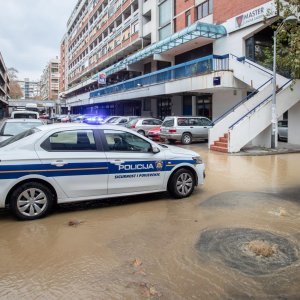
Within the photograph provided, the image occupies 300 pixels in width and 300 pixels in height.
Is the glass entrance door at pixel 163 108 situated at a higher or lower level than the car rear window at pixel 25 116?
higher

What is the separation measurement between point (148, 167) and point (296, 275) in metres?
3.74

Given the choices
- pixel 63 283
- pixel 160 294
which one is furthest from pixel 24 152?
pixel 160 294

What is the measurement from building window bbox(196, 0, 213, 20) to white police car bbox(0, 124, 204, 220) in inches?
916

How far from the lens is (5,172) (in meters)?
6.08

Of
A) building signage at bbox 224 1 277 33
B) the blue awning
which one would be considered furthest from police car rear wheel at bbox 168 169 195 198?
the blue awning

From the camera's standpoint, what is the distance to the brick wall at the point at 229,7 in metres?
23.4

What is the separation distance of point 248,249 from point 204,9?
89.7 feet

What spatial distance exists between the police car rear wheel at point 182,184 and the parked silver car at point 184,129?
1328 cm

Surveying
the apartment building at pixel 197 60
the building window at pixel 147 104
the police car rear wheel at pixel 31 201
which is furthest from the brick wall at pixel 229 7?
the police car rear wheel at pixel 31 201

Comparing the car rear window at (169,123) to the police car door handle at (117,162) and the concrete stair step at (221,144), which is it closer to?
the concrete stair step at (221,144)

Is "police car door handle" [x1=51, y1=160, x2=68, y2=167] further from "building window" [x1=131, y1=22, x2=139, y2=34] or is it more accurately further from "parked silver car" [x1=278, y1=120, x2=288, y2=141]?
Answer: "building window" [x1=131, y1=22, x2=139, y2=34]

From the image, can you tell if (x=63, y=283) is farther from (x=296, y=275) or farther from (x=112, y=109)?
(x=112, y=109)

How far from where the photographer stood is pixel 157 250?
195 inches

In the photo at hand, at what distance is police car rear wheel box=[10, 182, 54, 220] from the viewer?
6203mm
